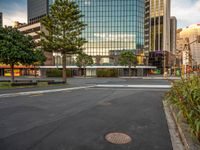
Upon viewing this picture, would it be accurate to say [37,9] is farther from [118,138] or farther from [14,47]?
[118,138]

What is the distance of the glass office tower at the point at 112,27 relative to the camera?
2881 inches

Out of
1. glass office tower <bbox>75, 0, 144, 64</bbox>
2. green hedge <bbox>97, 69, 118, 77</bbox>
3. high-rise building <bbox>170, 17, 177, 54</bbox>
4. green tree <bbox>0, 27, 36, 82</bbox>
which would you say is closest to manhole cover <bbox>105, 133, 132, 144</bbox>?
green tree <bbox>0, 27, 36, 82</bbox>

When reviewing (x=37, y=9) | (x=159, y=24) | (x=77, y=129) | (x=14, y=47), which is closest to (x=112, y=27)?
(x=37, y=9)

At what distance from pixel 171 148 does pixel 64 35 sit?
25.5 m

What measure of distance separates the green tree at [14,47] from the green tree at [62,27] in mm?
3794

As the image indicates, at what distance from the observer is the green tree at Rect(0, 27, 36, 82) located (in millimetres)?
20906

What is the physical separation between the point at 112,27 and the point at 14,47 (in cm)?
5721

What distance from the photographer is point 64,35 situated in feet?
91.1

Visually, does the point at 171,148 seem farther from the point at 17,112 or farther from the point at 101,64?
the point at 101,64

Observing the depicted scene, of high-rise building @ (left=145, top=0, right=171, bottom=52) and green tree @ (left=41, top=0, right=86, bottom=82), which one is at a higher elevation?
high-rise building @ (left=145, top=0, right=171, bottom=52)

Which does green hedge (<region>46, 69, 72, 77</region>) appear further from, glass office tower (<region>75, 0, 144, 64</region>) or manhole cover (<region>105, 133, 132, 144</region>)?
manhole cover (<region>105, 133, 132, 144</region>)

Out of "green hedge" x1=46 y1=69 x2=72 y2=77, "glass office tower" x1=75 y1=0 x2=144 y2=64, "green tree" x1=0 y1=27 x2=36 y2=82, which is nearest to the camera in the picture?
"green tree" x1=0 y1=27 x2=36 y2=82

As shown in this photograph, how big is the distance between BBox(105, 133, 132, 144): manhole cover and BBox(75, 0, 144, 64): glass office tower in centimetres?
6885

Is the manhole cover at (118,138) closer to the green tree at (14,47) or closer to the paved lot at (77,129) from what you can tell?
the paved lot at (77,129)
